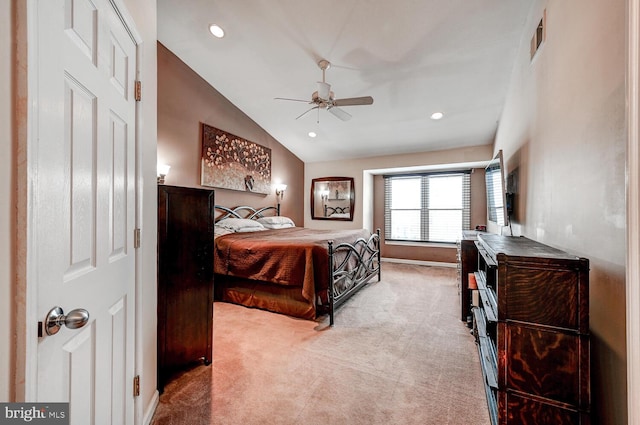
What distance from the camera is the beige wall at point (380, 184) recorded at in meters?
5.48

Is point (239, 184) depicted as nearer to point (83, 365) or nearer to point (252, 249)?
point (252, 249)

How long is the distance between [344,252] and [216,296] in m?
1.90

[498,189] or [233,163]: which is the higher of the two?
[233,163]

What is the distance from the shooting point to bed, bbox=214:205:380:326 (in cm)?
303

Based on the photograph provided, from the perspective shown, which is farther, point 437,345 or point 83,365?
point 437,345

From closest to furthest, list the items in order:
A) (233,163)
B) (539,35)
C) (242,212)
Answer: (539,35) → (233,163) → (242,212)

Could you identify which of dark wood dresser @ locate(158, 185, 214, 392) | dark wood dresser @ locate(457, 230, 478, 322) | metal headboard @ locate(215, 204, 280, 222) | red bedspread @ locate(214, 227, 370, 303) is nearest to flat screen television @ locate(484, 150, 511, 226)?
dark wood dresser @ locate(457, 230, 478, 322)

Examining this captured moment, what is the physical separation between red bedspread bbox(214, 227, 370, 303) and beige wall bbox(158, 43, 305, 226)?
1.46 m

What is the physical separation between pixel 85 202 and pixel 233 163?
4060mm

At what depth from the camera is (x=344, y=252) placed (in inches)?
138

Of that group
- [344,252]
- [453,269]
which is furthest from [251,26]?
[453,269]

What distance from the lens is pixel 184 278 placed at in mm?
1993

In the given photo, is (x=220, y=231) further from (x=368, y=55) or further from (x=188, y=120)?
(x=368, y=55)
